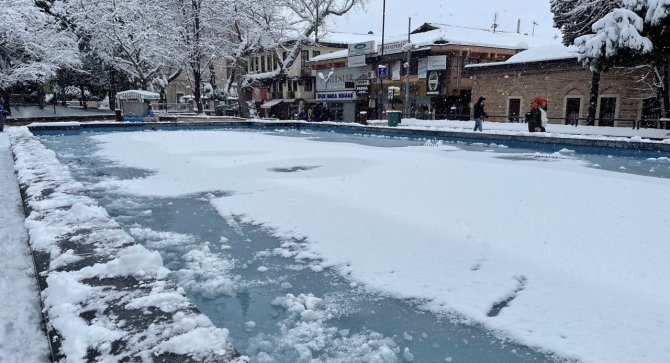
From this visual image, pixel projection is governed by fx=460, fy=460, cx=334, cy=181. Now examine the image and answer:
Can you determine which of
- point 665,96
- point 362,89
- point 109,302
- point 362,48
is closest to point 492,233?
point 109,302

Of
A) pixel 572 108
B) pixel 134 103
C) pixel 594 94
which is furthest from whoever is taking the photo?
pixel 134 103

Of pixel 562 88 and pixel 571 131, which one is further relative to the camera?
pixel 562 88

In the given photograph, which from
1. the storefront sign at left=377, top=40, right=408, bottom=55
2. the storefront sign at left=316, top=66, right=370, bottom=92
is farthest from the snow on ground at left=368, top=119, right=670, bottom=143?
the storefront sign at left=316, top=66, right=370, bottom=92

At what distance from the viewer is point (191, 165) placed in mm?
10188

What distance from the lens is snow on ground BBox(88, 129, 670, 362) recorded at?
3.23 meters

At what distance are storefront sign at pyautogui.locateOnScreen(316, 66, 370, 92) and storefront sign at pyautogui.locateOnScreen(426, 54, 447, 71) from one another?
695 centimetres

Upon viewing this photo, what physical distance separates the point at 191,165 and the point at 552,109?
20444mm

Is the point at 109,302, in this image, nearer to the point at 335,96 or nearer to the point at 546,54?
the point at 546,54

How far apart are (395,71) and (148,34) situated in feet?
56.4

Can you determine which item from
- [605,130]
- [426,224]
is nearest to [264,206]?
[426,224]

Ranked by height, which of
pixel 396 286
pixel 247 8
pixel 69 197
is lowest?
pixel 396 286

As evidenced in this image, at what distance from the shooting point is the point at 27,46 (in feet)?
76.9

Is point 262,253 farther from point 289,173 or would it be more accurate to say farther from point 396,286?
point 289,173

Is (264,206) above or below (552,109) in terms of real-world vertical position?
below
